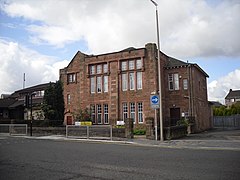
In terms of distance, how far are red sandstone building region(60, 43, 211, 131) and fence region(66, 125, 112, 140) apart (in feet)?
35.2

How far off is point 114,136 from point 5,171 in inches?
573

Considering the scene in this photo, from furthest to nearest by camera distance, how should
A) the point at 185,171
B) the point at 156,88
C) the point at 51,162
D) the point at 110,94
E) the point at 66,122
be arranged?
the point at 66,122 → the point at 110,94 → the point at 156,88 → the point at 51,162 → the point at 185,171

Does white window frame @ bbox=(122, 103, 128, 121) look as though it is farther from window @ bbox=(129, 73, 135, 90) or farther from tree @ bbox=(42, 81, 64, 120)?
tree @ bbox=(42, 81, 64, 120)

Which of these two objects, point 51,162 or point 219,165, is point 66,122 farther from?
point 219,165

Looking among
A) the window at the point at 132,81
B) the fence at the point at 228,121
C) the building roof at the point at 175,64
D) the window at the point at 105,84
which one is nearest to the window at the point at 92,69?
the window at the point at 105,84

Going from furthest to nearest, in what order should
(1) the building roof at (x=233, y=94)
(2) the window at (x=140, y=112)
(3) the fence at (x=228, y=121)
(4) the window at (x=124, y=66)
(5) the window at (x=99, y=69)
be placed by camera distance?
(1) the building roof at (x=233, y=94), (3) the fence at (x=228, y=121), (5) the window at (x=99, y=69), (4) the window at (x=124, y=66), (2) the window at (x=140, y=112)

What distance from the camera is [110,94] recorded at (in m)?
36.5

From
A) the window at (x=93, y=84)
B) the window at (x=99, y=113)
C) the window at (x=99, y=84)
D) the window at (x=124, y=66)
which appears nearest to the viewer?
the window at (x=124, y=66)

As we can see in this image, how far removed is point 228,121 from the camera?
54156 mm

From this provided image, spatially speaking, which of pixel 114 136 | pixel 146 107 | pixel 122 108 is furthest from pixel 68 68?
pixel 114 136

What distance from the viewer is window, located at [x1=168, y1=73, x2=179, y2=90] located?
3509cm

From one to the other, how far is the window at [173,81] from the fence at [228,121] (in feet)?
68.7

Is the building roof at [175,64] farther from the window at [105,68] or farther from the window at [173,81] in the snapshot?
the window at [105,68]

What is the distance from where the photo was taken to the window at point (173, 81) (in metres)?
35.1
